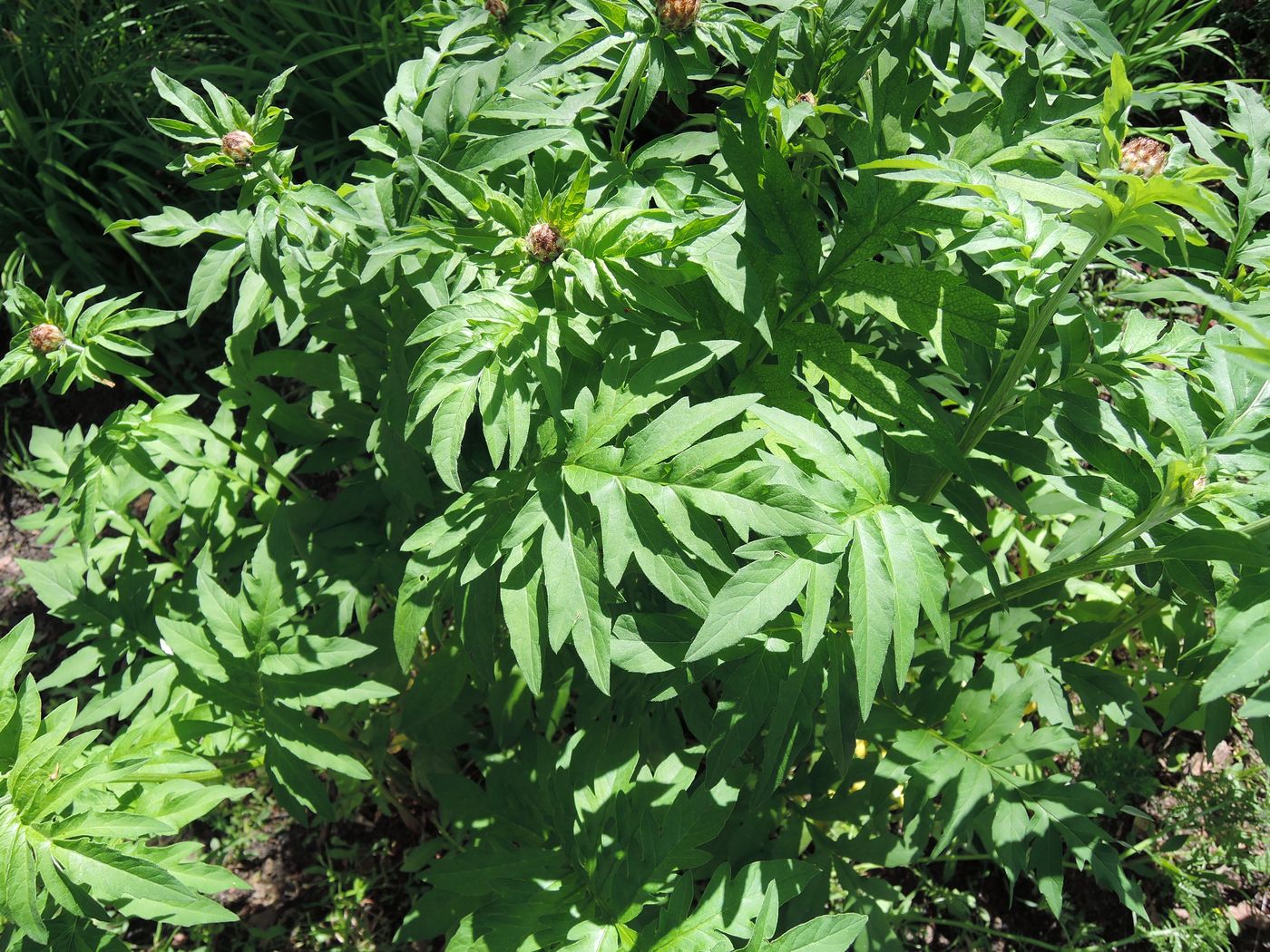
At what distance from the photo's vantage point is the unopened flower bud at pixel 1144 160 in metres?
1.52

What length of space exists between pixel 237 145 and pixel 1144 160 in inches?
67.8

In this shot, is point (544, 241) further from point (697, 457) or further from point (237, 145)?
point (237, 145)

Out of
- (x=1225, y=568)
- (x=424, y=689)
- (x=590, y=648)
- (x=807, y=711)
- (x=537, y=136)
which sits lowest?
(x=424, y=689)

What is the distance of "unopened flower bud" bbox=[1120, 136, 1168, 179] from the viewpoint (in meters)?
1.52

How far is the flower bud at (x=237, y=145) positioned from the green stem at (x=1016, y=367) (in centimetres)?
161

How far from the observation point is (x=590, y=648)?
1686mm

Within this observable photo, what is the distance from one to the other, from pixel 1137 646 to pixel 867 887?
1.56m

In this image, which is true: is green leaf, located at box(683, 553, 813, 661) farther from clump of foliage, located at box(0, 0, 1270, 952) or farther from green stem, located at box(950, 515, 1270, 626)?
green stem, located at box(950, 515, 1270, 626)

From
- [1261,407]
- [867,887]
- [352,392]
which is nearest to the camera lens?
[1261,407]

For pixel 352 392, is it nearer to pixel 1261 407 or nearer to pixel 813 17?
pixel 813 17

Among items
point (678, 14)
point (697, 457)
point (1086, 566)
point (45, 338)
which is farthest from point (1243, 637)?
point (45, 338)

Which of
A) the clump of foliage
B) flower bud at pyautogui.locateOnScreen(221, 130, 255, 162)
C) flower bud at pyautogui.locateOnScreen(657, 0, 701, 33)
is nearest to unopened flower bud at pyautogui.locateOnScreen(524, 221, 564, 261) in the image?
the clump of foliage

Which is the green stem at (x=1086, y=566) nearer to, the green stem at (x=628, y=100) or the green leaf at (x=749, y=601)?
the green leaf at (x=749, y=601)

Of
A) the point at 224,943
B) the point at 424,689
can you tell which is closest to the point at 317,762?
the point at 424,689
